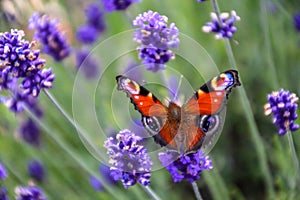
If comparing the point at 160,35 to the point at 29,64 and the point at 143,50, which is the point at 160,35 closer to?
the point at 143,50

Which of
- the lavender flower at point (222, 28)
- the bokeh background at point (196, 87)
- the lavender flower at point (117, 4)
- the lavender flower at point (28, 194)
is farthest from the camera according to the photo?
the bokeh background at point (196, 87)

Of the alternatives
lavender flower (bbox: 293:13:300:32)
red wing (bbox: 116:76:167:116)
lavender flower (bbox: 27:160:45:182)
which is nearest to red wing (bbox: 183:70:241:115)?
red wing (bbox: 116:76:167:116)

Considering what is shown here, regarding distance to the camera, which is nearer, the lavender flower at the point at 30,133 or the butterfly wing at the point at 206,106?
the butterfly wing at the point at 206,106

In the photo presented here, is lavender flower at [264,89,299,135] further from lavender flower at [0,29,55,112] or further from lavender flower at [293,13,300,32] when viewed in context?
lavender flower at [293,13,300,32]

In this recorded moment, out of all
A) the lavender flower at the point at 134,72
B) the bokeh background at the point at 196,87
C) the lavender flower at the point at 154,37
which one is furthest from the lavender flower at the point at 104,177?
the lavender flower at the point at 154,37

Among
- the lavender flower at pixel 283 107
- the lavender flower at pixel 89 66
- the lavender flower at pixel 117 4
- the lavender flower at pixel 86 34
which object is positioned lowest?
the lavender flower at pixel 283 107

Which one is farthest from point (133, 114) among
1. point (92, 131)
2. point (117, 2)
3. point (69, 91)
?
point (117, 2)

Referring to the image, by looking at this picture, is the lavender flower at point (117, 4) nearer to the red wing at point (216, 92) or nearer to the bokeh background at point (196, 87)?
the bokeh background at point (196, 87)
